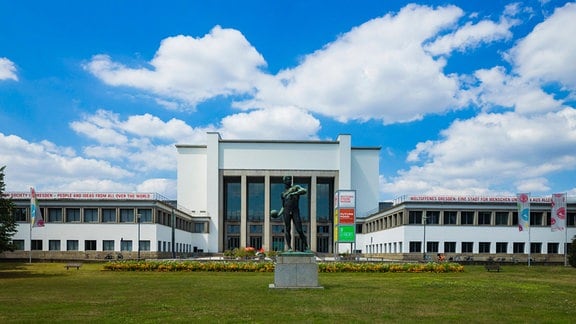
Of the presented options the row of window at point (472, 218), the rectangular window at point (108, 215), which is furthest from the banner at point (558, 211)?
the rectangular window at point (108, 215)

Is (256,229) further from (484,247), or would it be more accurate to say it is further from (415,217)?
(484,247)

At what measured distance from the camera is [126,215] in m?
82.3

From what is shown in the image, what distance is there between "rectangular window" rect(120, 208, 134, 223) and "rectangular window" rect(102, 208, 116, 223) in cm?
117

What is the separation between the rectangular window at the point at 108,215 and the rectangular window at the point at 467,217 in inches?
2081

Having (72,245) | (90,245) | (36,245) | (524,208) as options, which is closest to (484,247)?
(524,208)

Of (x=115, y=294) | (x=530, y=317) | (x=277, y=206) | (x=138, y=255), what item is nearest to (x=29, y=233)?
(x=138, y=255)

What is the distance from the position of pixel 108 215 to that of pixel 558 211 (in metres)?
61.5

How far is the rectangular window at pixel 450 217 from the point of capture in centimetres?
8600

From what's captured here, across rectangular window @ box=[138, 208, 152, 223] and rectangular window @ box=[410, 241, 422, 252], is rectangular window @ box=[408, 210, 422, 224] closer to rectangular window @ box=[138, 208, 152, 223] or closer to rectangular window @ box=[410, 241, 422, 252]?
rectangular window @ box=[410, 241, 422, 252]

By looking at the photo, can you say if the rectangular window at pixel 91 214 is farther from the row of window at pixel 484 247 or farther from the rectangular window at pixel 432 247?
the rectangular window at pixel 432 247

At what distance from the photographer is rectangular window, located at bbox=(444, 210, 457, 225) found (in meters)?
86.0

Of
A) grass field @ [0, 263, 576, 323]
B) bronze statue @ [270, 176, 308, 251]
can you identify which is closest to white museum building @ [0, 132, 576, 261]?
grass field @ [0, 263, 576, 323]

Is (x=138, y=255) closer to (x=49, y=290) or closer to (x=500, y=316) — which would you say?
(x=49, y=290)

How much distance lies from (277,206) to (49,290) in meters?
92.3
